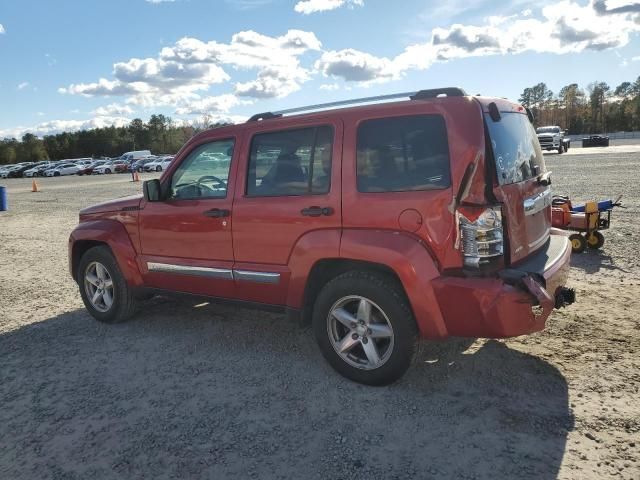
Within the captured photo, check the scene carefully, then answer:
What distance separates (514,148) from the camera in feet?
12.3

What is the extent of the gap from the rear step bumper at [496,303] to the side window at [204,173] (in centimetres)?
218

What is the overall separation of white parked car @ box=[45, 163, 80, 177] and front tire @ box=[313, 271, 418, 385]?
5964 cm

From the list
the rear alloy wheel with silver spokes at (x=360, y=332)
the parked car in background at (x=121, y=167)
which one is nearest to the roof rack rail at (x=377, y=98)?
the rear alloy wheel with silver spokes at (x=360, y=332)

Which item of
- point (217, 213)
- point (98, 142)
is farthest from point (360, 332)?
point (98, 142)

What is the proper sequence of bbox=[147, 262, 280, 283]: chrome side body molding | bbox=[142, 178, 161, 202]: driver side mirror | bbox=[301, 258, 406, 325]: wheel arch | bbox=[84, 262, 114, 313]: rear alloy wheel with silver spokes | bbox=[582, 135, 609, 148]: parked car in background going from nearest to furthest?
bbox=[301, 258, 406, 325]: wheel arch, bbox=[147, 262, 280, 283]: chrome side body molding, bbox=[142, 178, 161, 202]: driver side mirror, bbox=[84, 262, 114, 313]: rear alloy wheel with silver spokes, bbox=[582, 135, 609, 148]: parked car in background

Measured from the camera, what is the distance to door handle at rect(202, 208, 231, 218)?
4406 mm

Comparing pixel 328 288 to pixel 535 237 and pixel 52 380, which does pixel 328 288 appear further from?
pixel 52 380

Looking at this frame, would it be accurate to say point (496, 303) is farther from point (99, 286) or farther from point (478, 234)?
point (99, 286)

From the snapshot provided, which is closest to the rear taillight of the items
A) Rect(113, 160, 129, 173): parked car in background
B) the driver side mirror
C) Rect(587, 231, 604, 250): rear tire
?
the driver side mirror

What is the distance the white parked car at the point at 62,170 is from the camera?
56.0m

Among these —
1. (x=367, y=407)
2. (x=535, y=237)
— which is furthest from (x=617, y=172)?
(x=367, y=407)

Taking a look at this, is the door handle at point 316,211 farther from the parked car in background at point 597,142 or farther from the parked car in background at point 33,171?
the parked car in background at point 33,171

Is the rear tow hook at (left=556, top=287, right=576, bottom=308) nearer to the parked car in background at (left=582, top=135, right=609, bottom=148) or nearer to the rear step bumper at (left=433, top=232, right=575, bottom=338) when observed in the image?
the rear step bumper at (left=433, top=232, right=575, bottom=338)

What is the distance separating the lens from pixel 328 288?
3.84 meters
